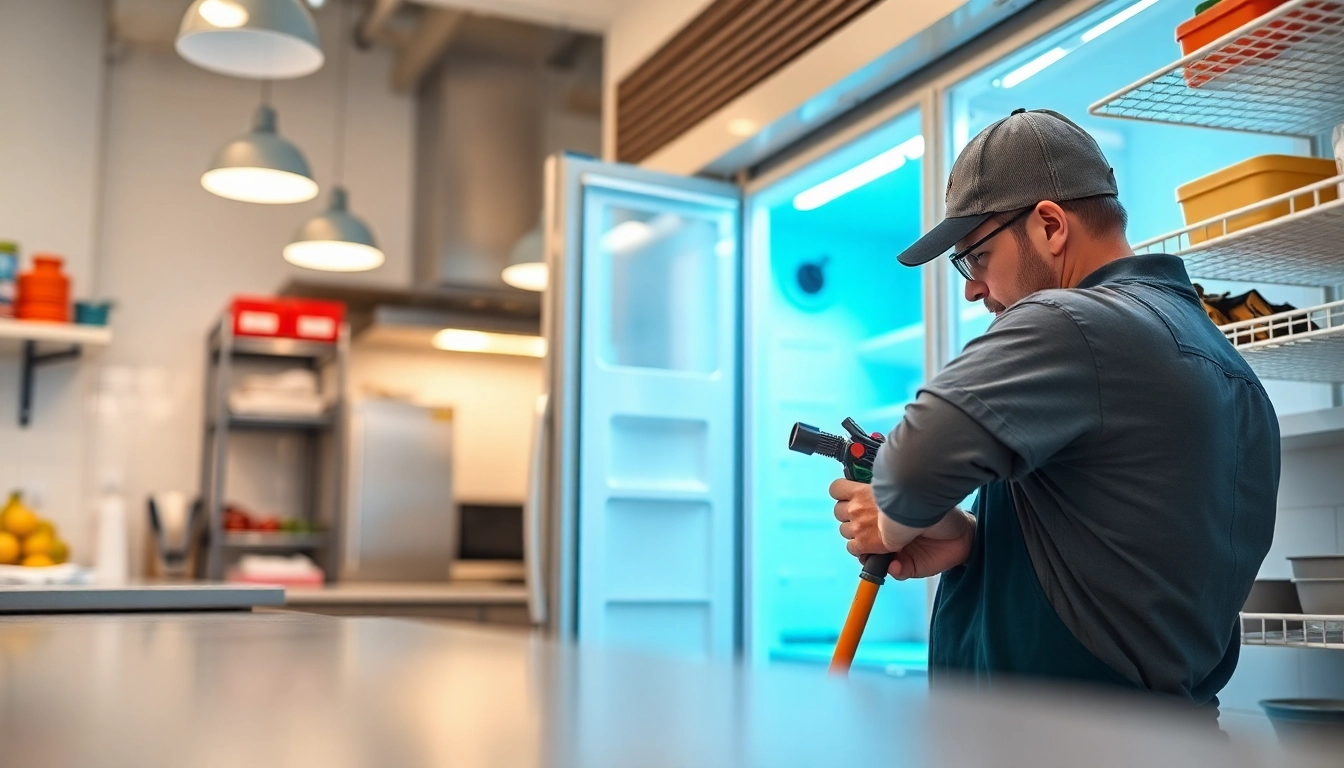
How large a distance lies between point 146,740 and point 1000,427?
1.07 metres

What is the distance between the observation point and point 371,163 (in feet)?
20.2

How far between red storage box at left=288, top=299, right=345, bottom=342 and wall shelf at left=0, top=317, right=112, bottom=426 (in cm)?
73

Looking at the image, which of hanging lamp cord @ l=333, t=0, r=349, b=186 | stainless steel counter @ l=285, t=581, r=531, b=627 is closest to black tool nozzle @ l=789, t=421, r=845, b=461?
stainless steel counter @ l=285, t=581, r=531, b=627

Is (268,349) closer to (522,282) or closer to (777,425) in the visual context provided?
(522,282)

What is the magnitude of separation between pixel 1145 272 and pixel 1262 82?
1.92 feet

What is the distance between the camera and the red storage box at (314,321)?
533 cm

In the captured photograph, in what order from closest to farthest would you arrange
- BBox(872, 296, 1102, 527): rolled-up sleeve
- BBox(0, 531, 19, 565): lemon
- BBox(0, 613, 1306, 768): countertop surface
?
BBox(0, 613, 1306, 768): countertop surface < BBox(872, 296, 1102, 527): rolled-up sleeve < BBox(0, 531, 19, 565): lemon

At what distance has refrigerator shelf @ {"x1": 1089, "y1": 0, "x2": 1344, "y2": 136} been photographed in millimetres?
1692

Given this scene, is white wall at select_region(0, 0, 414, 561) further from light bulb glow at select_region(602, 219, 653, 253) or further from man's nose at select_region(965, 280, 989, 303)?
man's nose at select_region(965, 280, 989, 303)

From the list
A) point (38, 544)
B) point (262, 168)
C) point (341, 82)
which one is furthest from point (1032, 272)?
point (341, 82)

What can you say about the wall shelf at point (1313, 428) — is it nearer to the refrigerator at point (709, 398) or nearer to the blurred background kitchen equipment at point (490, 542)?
the refrigerator at point (709, 398)

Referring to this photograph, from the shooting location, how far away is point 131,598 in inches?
66.5

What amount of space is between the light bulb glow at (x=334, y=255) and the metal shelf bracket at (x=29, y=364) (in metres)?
1.14

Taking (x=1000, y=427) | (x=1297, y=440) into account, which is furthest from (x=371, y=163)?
(x=1000, y=427)
